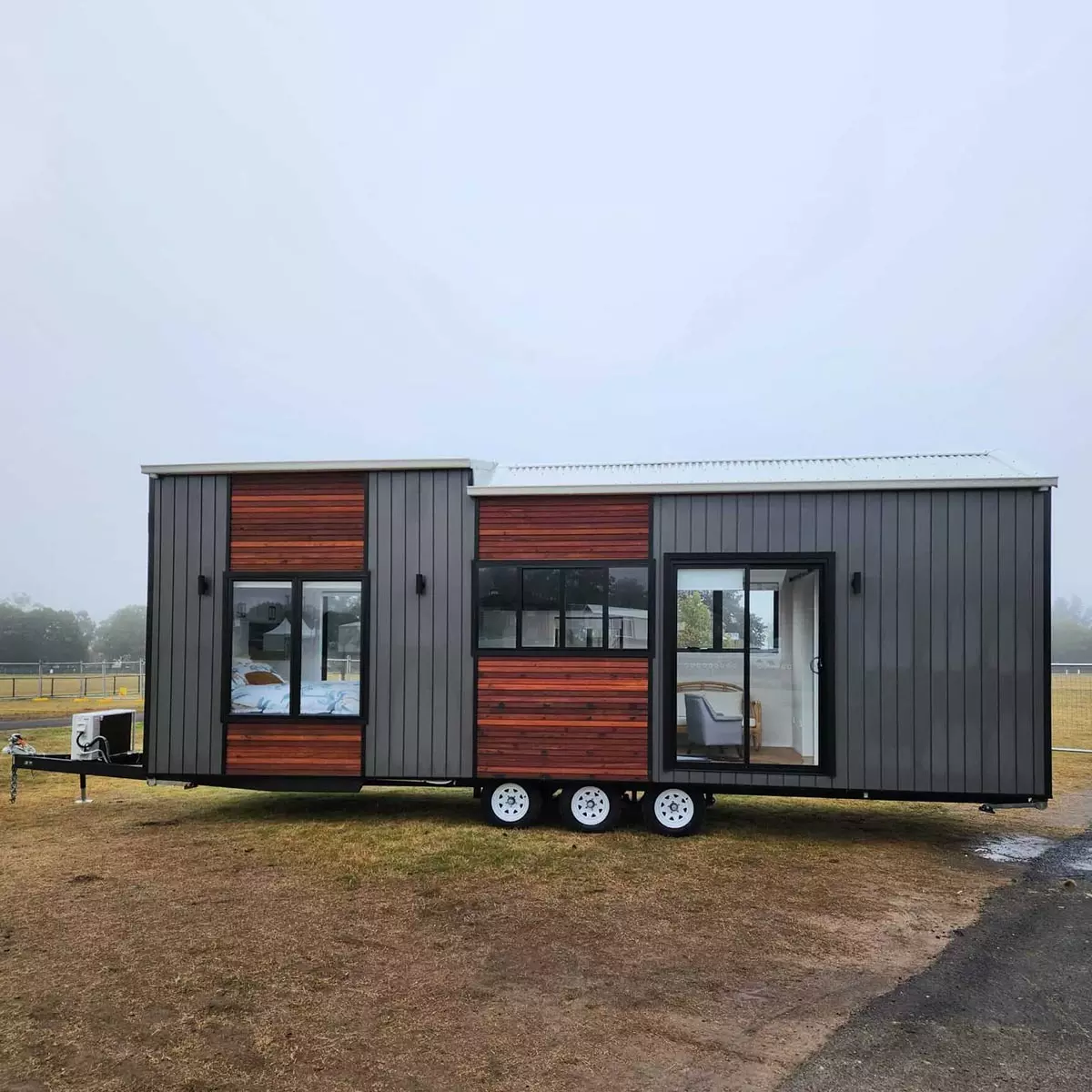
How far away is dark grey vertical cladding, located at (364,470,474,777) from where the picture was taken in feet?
23.2

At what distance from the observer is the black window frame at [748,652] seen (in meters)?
6.60

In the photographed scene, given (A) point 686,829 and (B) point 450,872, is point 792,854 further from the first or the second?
(B) point 450,872

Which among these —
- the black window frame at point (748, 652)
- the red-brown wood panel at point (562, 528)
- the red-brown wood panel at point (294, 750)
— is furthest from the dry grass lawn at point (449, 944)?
the red-brown wood panel at point (562, 528)

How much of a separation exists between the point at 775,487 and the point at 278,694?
4735 millimetres

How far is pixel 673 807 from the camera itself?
688 centimetres

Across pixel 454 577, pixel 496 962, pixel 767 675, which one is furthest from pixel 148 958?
pixel 767 675

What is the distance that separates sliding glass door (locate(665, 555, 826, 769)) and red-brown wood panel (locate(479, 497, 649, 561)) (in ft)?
1.52

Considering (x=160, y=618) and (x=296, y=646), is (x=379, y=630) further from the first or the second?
(x=160, y=618)

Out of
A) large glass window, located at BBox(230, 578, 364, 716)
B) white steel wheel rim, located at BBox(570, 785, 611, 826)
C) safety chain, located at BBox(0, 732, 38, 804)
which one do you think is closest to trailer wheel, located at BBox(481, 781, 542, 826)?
white steel wheel rim, located at BBox(570, 785, 611, 826)

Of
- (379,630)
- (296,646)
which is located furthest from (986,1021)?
(296,646)

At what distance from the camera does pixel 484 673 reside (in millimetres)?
7066

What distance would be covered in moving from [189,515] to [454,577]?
2.58m

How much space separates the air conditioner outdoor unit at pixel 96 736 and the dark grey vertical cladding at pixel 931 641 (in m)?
5.21

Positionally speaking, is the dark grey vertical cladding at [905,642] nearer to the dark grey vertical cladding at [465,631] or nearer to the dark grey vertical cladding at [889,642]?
the dark grey vertical cladding at [889,642]
